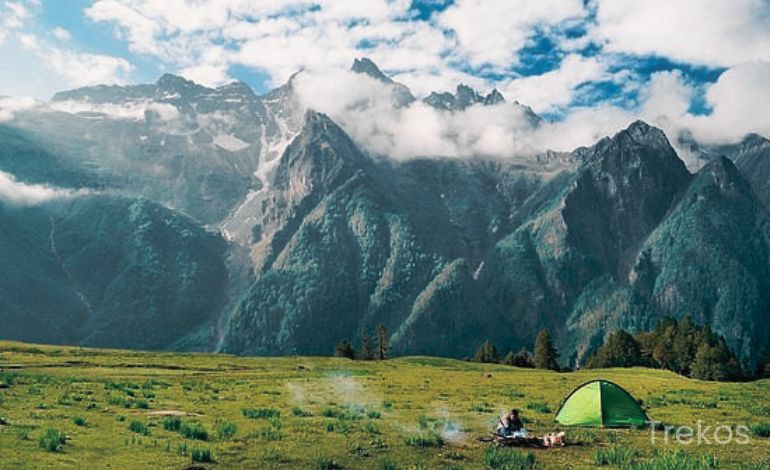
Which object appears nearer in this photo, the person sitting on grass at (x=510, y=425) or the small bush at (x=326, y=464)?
the small bush at (x=326, y=464)

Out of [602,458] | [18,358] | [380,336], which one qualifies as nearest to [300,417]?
[602,458]

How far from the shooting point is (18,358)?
3900 inches

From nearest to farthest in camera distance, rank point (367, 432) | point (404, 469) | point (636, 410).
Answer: point (404, 469)
point (367, 432)
point (636, 410)

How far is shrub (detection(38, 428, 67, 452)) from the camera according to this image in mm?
26453

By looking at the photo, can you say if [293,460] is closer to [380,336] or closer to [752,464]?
[752,464]

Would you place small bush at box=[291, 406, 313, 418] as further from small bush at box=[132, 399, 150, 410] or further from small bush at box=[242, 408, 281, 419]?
small bush at box=[132, 399, 150, 410]

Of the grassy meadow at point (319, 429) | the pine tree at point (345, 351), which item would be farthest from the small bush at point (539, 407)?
the pine tree at point (345, 351)

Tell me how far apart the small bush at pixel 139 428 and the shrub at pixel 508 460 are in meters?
15.0

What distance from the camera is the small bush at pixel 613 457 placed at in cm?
2695

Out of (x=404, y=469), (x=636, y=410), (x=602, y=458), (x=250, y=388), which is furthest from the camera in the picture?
(x=250, y=388)

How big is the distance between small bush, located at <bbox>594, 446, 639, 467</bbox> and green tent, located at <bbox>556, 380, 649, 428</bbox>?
10219 millimetres

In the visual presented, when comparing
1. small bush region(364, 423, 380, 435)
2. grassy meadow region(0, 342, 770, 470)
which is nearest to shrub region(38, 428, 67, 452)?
grassy meadow region(0, 342, 770, 470)

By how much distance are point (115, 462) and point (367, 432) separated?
12.1 m

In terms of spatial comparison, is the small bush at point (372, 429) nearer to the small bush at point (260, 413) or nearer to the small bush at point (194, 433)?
the small bush at point (260, 413)
